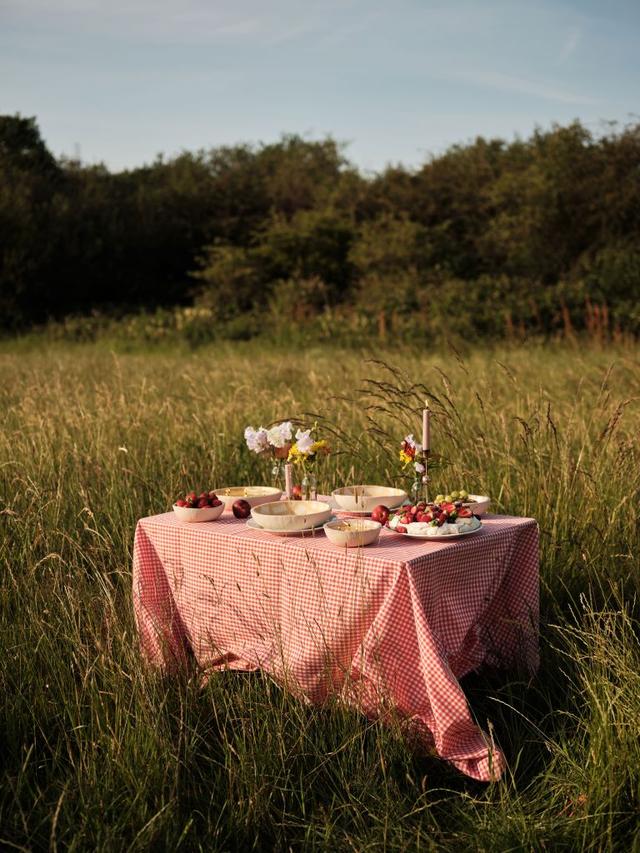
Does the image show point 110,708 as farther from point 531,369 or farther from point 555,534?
point 531,369

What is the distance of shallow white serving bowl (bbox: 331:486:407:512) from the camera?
11.3ft

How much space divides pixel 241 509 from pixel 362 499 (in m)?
0.49

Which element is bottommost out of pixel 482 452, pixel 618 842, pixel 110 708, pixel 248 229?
pixel 618 842

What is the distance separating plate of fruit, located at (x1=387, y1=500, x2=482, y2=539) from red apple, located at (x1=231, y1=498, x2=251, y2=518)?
627 mm

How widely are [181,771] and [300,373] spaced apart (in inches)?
297

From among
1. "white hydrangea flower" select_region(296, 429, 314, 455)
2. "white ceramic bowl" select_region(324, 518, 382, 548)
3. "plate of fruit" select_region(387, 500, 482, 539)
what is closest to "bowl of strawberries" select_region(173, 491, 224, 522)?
"white hydrangea flower" select_region(296, 429, 314, 455)

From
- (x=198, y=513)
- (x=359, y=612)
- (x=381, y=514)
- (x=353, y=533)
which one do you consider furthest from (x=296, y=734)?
(x=198, y=513)

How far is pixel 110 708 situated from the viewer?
9.69 feet

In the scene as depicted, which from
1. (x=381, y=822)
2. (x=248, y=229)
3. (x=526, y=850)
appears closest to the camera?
(x=526, y=850)

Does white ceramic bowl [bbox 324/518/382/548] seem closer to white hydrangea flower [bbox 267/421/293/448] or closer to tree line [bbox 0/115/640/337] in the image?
white hydrangea flower [bbox 267/421/293/448]

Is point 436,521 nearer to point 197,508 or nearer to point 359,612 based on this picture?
point 359,612

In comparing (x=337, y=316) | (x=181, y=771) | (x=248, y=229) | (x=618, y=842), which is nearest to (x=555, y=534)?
(x=618, y=842)

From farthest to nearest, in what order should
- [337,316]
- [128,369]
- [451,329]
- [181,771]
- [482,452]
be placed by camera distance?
[337,316] → [451,329] → [128,369] → [482,452] → [181,771]

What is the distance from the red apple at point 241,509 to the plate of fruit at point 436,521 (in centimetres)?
63
